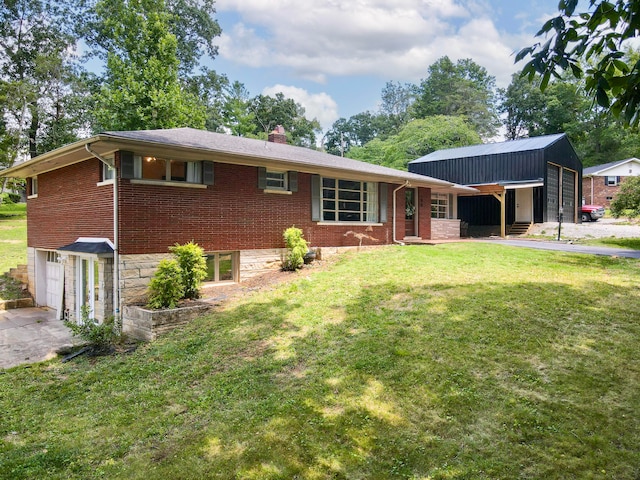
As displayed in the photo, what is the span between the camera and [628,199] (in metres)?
16.6

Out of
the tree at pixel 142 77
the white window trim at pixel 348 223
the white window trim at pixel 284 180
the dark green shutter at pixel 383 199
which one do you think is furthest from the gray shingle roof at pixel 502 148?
the white window trim at pixel 284 180

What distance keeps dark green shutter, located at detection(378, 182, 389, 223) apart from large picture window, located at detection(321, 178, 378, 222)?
0.19 meters

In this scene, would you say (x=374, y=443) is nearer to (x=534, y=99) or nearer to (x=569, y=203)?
(x=569, y=203)

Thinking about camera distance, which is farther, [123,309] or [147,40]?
[147,40]

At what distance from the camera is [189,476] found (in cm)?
359

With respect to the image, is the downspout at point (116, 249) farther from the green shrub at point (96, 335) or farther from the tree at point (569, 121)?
the tree at point (569, 121)

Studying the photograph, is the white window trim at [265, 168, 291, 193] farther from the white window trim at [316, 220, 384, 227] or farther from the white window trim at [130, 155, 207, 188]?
the white window trim at [130, 155, 207, 188]

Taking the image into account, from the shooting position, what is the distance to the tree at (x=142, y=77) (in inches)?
844

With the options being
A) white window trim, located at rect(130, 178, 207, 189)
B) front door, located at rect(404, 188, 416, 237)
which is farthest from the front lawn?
white window trim, located at rect(130, 178, 207, 189)

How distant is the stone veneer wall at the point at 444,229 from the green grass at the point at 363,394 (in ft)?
35.1

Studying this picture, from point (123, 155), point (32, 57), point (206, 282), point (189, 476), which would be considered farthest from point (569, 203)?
point (32, 57)

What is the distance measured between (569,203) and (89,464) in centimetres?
2847

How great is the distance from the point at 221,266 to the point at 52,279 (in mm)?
6418

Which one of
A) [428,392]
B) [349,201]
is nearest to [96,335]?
[428,392]
